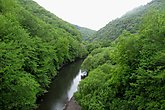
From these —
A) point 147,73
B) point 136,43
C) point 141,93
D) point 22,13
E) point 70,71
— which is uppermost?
point 22,13

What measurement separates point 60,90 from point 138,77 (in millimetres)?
29077

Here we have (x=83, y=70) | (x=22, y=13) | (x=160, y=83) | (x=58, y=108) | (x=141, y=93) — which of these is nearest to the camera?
(x=160, y=83)

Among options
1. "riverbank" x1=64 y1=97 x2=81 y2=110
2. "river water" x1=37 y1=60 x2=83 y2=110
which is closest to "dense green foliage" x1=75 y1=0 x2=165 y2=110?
"riverbank" x1=64 y1=97 x2=81 y2=110

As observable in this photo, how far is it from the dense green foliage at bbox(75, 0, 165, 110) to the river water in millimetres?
9585

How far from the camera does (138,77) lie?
27.7 meters

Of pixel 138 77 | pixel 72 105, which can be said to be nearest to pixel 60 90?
pixel 72 105

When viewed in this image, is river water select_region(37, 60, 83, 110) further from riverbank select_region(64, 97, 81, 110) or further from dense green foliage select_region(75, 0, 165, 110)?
dense green foliage select_region(75, 0, 165, 110)

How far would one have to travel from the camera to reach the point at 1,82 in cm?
3116

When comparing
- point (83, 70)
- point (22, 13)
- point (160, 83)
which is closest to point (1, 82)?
point (160, 83)

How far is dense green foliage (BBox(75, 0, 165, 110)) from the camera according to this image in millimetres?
26875

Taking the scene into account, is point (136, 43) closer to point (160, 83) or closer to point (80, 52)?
point (160, 83)

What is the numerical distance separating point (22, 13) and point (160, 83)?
37073 millimetres

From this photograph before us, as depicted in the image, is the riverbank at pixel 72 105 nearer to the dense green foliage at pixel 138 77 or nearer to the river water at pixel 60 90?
the river water at pixel 60 90

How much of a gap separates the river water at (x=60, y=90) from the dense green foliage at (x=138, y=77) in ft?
31.4
